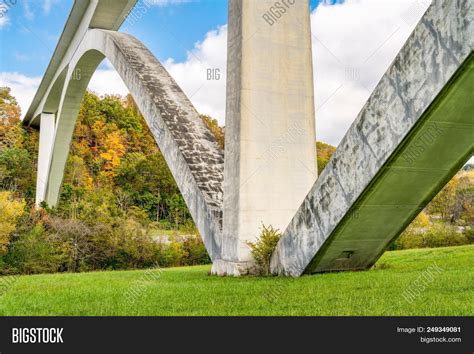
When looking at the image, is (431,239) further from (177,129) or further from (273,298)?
(273,298)

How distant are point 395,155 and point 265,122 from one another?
11.6ft

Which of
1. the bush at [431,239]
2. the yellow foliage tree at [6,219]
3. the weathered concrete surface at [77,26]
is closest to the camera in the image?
the yellow foliage tree at [6,219]

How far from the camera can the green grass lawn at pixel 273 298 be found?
18.8 ft

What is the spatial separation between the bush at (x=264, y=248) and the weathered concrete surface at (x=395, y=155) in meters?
0.18

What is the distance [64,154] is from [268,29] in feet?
77.2

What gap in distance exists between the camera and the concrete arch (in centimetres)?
1180

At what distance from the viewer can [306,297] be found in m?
6.60

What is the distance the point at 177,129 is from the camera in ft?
44.4

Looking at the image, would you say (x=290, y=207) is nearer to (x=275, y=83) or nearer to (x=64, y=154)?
(x=275, y=83)

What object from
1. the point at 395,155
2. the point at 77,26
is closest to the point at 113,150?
the point at 77,26

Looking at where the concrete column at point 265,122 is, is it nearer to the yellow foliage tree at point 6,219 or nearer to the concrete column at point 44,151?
the yellow foliage tree at point 6,219

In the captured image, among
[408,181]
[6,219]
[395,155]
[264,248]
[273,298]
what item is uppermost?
[6,219]

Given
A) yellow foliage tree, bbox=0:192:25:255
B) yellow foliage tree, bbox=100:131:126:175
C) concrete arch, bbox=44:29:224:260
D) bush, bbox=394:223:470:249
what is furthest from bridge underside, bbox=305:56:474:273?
yellow foliage tree, bbox=100:131:126:175

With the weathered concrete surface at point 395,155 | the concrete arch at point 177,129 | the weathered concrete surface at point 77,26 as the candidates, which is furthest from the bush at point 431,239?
the weathered concrete surface at point 77,26
